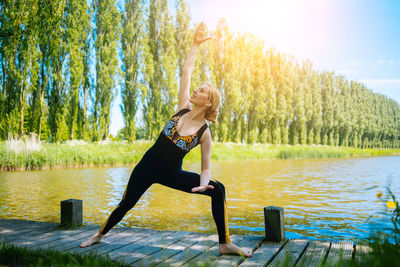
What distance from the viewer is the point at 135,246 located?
363 centimetres

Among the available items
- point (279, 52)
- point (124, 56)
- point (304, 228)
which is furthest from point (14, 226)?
point (279, 52)

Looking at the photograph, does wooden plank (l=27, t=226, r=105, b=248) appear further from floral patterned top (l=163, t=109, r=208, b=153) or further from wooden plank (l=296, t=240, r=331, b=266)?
wooden plank (l=296, t=240, r=331, b=266)

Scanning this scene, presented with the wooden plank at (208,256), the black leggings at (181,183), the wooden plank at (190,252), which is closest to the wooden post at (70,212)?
the black leggings at (181,183)

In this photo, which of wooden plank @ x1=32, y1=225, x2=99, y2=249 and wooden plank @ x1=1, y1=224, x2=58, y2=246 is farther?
wooden plank @ x1=1, y1=224, x2=58, y2=246

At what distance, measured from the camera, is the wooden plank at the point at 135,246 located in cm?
331

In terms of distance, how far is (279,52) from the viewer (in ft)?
129

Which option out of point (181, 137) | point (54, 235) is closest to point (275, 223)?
point (181, 137)

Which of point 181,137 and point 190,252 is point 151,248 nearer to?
point 190,252

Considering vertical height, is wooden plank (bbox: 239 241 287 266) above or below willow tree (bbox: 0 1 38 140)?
below

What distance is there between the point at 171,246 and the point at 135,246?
1.23 ft

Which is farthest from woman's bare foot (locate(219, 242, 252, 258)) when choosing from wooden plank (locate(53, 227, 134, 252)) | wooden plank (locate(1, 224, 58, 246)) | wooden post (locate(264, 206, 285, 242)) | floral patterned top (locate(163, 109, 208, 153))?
wooden plank (locate(1, 224, 58, 246))

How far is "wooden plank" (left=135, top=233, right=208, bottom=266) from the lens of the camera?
310cm

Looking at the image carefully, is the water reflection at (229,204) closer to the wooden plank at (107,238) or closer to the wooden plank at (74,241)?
the wooden plank at (107,238)

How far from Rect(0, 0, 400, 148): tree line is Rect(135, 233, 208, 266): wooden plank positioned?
4.28 metres
